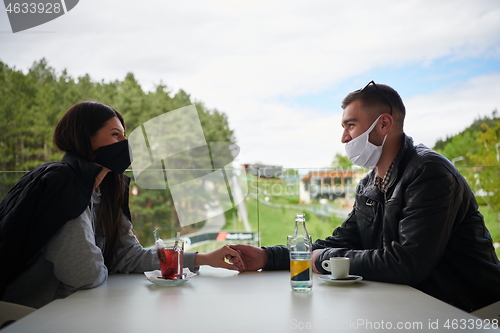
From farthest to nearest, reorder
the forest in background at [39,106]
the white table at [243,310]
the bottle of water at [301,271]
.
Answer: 1. the forest in background at [39,106]
2. the bottle of water at [301,271]
3. the white table at [243,310]

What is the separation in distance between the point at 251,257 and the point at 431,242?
57cm

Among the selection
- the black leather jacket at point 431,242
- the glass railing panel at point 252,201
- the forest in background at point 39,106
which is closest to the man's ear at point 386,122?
the black leather jacket at point 431,242

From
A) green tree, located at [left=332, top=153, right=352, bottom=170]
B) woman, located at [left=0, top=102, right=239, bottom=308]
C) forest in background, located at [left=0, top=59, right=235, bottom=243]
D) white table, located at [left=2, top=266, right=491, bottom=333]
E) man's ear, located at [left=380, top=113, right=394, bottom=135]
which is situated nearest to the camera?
white table, located at [left=2, top=266, right=491, bottom=333]

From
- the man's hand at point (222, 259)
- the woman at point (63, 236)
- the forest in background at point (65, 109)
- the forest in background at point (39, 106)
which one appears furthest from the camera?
the forest in background at point (39, 106)

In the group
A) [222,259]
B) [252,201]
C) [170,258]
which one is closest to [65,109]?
[252,201]

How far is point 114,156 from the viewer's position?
158 centimetres

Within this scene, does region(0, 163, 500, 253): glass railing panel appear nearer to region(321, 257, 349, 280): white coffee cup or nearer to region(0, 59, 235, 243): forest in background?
region(321, 257, 349, 280): white coffee cup

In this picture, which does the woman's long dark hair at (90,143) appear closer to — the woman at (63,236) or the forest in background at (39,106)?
the woman at (63,236)

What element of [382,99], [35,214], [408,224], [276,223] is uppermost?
[382,99]

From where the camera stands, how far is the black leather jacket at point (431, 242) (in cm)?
129

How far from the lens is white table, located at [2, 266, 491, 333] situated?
808mm

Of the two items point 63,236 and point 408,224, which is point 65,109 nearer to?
point 63,236

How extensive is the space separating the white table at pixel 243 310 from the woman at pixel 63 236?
124 mm

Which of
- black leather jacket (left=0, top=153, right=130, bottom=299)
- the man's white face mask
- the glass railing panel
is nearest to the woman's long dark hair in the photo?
black leather jacket (left=0, top=153, right=130, bottom=299)
